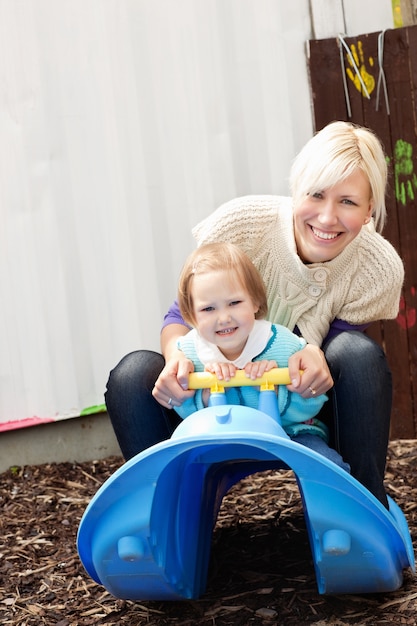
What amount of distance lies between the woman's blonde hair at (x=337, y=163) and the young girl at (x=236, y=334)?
279 mm

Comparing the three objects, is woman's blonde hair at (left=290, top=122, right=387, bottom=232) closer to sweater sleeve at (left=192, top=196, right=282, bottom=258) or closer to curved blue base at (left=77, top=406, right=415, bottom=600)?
sweater sleeve at (left=192, top=196, right=282, bottom=258)

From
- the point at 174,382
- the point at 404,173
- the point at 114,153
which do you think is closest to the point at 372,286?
the point at 174,382

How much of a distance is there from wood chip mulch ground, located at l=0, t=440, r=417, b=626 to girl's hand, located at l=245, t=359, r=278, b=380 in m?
0.57

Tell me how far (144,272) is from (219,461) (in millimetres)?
1447

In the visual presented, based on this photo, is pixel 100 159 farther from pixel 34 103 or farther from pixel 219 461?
pixel 219 461

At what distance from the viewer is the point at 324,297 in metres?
2.56

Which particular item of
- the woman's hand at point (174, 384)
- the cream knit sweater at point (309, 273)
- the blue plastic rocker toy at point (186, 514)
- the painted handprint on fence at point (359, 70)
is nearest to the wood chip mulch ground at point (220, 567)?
the blue plastic rocker toy at point (186, 514)

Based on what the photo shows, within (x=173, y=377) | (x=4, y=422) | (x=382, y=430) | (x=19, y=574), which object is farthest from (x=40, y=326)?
(x=382, y=430)

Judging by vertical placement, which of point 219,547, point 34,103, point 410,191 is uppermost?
point 34,103

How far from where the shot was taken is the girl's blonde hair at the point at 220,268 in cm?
226

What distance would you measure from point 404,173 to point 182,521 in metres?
1.89

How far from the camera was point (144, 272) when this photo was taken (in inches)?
143

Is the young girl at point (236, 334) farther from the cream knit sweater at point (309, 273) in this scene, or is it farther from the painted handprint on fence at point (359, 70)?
the painted handprint on fence at point (359, 70)

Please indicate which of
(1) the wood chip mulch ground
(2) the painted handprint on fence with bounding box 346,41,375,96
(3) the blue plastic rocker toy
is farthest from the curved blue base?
(2) the painted handprint on fence with bounding box 346,41,375,96
